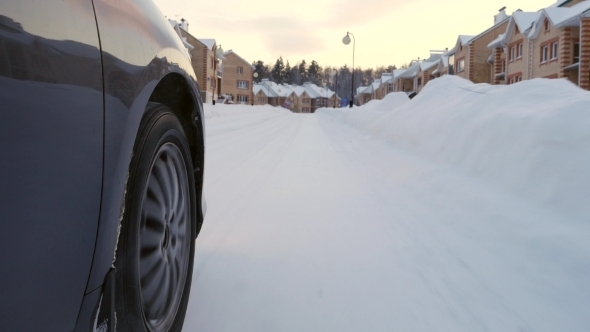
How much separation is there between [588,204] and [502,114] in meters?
2.70

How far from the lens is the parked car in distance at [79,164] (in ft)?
3.52

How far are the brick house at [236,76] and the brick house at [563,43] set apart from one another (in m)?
63.1

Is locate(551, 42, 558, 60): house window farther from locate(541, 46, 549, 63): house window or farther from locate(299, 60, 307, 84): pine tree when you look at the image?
locate(299, 60, 307, 84): pine tree

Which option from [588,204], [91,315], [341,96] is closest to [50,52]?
[91,315]

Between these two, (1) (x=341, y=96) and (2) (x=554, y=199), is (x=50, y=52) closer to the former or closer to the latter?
(2) (x=554, y=199)

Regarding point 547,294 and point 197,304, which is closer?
point 197,304

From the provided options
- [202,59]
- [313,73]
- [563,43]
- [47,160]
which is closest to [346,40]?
[563,43]

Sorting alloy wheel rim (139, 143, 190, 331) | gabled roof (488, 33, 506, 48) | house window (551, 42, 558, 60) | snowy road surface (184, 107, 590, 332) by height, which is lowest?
snowy road surface (184, 107, 590, 332)

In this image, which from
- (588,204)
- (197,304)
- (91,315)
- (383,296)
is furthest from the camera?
(588,204)

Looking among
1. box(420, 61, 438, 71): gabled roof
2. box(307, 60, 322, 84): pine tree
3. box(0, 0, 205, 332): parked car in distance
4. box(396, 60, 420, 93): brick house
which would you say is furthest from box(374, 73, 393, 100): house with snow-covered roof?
box(0, 0, 205, 332): parked car in distance

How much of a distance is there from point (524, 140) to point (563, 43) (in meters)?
33.8

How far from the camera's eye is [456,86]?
1160 centimetres

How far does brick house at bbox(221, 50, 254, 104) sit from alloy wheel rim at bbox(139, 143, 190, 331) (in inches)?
3637

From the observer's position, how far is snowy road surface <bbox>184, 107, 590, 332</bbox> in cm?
267
